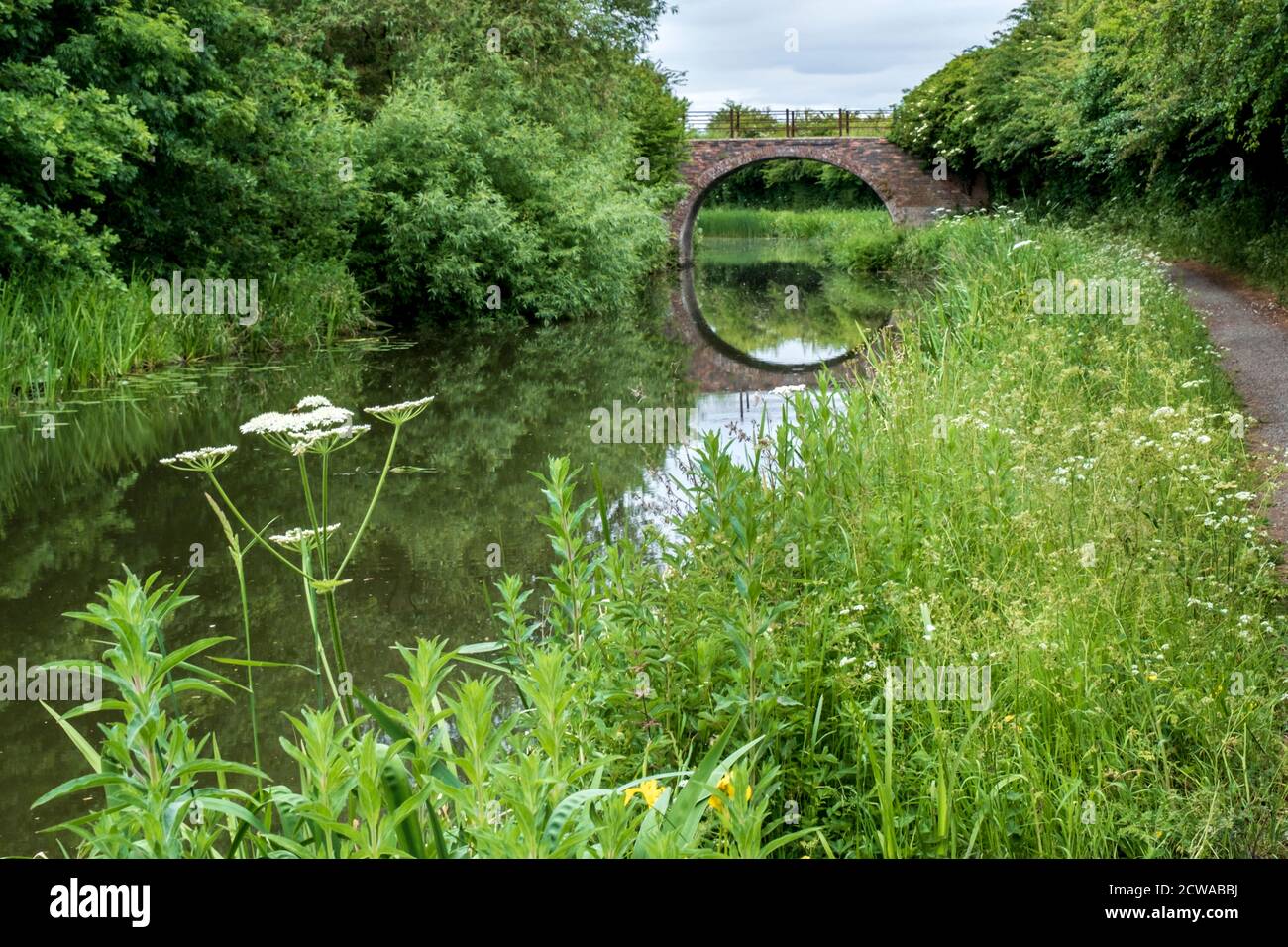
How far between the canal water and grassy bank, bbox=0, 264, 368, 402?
1.30 feet

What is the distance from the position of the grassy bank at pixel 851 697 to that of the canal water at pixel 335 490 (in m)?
0.38

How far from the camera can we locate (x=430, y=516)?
6832 millimetres

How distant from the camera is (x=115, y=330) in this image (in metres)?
11.3

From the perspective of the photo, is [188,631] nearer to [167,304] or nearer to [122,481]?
[122,481]

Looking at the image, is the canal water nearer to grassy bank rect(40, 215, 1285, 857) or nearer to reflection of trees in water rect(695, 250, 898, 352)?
grassy bank rect(40, 215, 1285, 857)

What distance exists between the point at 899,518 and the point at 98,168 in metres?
9.11

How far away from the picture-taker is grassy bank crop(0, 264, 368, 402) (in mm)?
10047

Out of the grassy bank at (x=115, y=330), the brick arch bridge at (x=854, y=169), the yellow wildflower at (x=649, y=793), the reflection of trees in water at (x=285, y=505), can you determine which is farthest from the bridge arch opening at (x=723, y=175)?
the yellow wildflower at (x=649, y=793)

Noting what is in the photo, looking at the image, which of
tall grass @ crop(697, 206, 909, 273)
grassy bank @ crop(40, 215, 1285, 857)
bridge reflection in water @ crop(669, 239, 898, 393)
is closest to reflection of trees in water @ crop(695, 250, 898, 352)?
bridge reflection in water @ crop(669, 239, 898, 393)

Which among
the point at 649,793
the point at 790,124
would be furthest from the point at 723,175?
the point at 649,793

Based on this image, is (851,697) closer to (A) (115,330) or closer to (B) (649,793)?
(B) (649,793)

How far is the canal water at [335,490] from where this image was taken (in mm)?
4559

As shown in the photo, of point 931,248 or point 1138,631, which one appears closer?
point 1138,631
